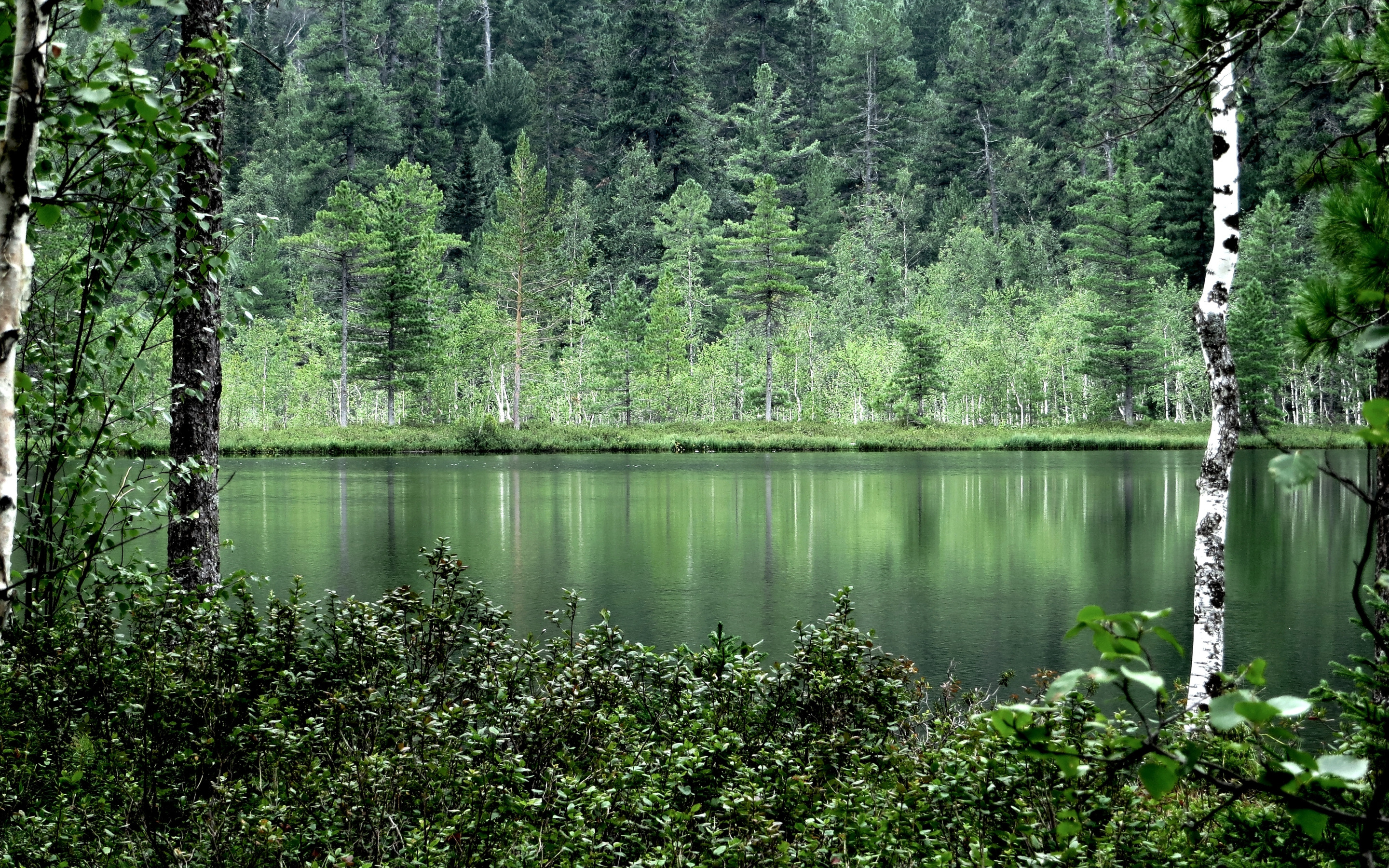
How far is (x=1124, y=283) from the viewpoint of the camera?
4612 centimetres

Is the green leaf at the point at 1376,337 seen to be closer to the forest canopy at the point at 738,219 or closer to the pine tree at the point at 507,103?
the forest canopy at the point at 738,219

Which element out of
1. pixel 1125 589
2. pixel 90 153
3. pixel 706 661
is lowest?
pixel 1125 589

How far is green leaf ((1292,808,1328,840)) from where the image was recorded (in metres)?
1.25

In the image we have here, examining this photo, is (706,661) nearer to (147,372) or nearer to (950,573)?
(147,372)

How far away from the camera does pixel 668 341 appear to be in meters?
48.2

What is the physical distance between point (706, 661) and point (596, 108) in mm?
77189

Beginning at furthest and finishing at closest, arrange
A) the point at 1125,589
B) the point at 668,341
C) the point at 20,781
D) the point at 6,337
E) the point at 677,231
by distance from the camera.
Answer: the point at 677,231
the point at 668,341
the point at 1125,589
the point at 20,781
the point at 6,337

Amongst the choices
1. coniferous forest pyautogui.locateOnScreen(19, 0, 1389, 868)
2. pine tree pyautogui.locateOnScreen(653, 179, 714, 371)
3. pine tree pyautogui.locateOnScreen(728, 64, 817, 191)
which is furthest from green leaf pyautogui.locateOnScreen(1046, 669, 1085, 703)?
pine tree pyautogui.locateOnScreen(728, 64, 817, 191)

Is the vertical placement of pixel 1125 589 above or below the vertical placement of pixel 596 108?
below

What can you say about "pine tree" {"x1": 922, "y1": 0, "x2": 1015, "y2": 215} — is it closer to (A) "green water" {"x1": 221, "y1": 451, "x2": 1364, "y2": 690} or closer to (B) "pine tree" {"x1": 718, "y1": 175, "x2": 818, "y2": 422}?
(B) "pine tree" {"x1": 718, "y1": 175, "x2": 818, "y2": 422}

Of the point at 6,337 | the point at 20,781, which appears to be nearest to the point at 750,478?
the point at 20,781

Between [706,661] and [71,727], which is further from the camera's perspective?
[706,661]

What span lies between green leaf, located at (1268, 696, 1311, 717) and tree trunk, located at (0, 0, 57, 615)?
6.23 ft

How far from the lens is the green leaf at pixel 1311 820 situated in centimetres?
125
